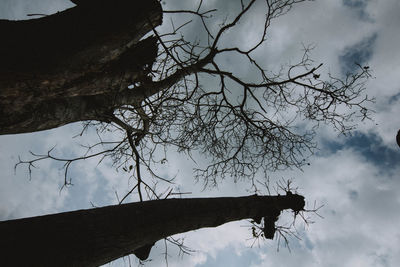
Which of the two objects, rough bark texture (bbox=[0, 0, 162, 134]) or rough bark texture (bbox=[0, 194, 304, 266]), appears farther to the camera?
rough bark texture (bbox=[0, 0, 162, 134])

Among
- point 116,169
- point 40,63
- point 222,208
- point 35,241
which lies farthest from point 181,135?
point 35,241

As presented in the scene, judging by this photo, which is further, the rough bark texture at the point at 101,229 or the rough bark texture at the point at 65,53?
the rough bark texture at the point at 65,53

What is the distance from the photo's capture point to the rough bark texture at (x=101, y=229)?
4.26ft

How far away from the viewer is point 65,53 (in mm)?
1927

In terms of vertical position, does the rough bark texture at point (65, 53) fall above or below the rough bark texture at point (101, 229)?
above

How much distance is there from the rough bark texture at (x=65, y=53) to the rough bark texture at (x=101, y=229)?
1.21m

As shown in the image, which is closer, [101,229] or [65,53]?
[101,229]

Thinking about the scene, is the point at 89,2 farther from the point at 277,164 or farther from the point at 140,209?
the point at 277,164

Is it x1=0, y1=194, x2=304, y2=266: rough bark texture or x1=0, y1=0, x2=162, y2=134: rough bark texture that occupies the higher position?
x1=0, y1=0, x2=162, y2=134: rough bark texture

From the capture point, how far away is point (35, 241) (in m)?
1.33

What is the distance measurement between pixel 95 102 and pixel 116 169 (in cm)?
217

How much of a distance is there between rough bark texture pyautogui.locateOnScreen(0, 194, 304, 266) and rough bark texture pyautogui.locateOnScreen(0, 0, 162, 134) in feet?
3.96

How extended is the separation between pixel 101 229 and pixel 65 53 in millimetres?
1488

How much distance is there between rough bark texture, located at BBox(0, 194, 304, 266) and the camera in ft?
4.26
